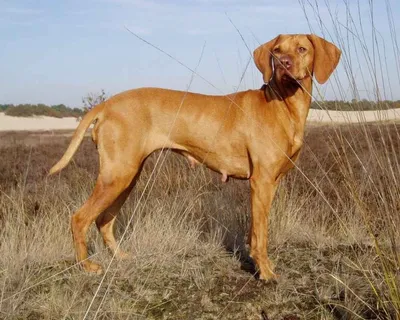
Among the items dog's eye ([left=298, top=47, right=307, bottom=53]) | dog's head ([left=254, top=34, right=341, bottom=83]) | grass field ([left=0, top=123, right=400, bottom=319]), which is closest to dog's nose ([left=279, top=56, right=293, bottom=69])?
dog's head ([left=254, top=34, right=341, bottom=83])

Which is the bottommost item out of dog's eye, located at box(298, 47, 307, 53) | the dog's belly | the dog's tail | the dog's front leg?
the dog's front leg

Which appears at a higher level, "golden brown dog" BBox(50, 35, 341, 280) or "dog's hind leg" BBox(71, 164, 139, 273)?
"golden brown dog" BBox(50, 35, 341, 280)

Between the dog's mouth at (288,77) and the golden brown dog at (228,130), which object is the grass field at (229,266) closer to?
the golden brown dog at (228,130)

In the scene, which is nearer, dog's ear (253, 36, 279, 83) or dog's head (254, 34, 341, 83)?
dog's head (254, 34, 341, 83)

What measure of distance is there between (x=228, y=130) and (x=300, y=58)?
3.01 ft

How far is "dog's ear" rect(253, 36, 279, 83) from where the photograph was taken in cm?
457

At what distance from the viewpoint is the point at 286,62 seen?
4203 mm

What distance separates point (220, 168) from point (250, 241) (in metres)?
0.75

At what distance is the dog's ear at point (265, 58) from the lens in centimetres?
457

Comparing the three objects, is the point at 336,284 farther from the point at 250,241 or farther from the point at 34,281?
the point at 34,281

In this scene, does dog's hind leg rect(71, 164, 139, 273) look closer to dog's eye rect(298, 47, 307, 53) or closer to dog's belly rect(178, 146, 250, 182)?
dog's belly rect(178, 146, 250, 182)

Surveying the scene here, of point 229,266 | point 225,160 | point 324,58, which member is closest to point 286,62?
point 324,58

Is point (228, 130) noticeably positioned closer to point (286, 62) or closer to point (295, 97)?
point (295, 97)

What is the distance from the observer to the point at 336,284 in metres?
3.85
